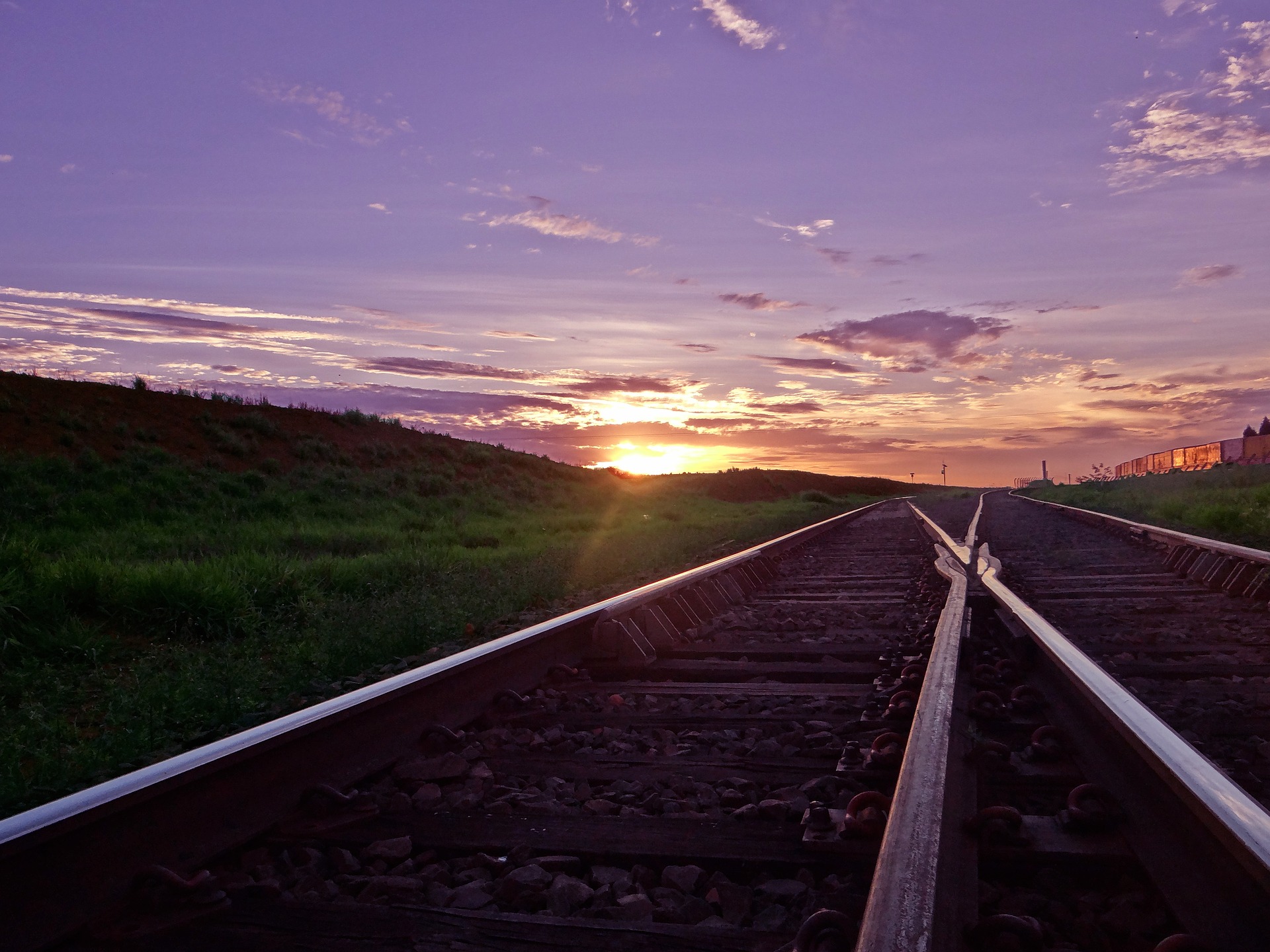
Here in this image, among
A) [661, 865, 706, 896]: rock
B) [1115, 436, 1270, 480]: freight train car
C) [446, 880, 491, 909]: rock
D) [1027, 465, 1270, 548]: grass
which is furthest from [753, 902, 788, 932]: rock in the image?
[1115, 436, 1270, 480]: freight train car

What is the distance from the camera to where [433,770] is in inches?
118

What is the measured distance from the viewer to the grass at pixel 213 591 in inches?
169

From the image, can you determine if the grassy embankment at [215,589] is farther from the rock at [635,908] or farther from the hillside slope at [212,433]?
the rock at [635,908]

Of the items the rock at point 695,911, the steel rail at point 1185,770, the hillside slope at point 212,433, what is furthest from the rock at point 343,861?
the hillside slope at point 212,433

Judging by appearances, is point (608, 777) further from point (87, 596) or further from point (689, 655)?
point (87, 596)

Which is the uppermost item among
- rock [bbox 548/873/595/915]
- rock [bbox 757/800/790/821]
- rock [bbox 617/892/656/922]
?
rock [bbox 757/800/790/821]

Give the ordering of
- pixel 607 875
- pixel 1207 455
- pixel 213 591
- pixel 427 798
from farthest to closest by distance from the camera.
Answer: pixel 1207 455 < pixel 213 591 < pixel 427 798 < pixel 607 875

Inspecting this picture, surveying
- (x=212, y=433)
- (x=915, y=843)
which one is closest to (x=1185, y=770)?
(x=915, y=843)

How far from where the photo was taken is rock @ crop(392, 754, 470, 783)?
2959 millimetres

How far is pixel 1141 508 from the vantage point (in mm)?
18422

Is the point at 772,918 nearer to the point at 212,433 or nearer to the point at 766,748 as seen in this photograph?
the point at 766,748

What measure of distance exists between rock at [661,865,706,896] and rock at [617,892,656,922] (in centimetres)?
12

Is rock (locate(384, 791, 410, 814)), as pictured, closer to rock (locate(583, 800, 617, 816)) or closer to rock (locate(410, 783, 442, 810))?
rock (locate(410, 783, 442, 810))

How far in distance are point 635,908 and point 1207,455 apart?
73234mm
